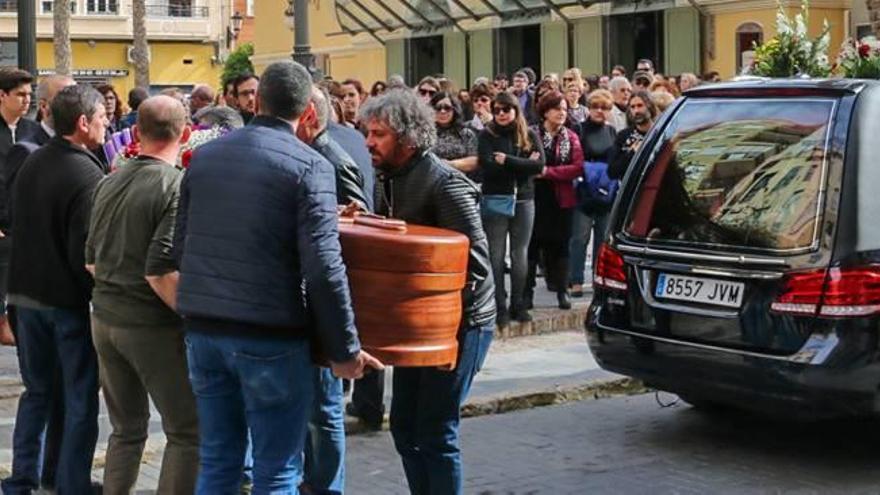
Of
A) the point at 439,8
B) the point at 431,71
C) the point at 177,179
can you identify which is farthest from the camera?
the point at 431,71

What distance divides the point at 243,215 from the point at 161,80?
182 feet

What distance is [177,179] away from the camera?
5.81 meters

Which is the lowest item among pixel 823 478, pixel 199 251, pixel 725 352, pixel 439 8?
pixel 823 478

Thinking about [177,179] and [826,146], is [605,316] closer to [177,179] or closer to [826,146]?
[826,146]

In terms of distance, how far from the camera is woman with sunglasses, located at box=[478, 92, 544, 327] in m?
10.8

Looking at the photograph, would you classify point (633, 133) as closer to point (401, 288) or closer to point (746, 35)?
point (401, 288)

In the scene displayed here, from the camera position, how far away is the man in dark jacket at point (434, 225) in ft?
18.7

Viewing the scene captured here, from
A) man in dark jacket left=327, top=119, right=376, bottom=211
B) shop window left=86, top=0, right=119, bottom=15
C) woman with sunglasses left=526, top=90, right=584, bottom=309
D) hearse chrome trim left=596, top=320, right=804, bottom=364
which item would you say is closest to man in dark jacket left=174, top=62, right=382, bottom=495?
man in dark jacket left=327, top=119, right=376, bottom=211

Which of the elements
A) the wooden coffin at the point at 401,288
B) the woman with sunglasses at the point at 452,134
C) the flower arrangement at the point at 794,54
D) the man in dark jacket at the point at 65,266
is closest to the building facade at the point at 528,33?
the woman with sunglasses at the point at 452,134

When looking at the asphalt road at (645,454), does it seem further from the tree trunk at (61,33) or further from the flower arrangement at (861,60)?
the tree trunk at (61,33)

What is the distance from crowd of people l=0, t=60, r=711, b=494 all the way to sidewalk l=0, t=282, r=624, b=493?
0.90m

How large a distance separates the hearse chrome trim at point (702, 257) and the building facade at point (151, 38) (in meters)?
50.4

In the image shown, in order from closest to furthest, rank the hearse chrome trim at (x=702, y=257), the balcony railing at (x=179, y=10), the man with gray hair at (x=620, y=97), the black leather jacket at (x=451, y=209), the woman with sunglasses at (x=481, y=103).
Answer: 1. the black leather jacket at (x=451, y=209)
2. the hearse chrome trim at (x=702, y=257)
3. the woman with sunglasses at (x=481, y=103)
4. the man with gray hair at (x=620, y=97)
5. the balcony railing at (x=179, y=10)

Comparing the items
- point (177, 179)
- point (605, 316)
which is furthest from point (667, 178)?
point (177, 179)
